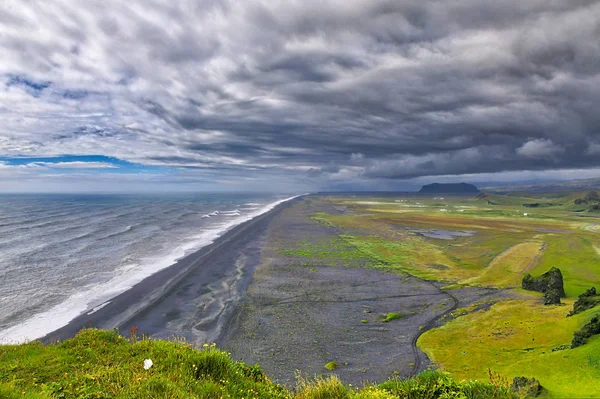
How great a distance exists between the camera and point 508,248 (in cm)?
6694

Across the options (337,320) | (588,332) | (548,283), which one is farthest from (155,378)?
(548,283)

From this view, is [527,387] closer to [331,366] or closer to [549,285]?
[331,366]

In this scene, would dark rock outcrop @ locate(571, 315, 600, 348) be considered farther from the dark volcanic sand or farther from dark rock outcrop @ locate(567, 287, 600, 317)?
dark rock outcrop @ locate(567, 287, 600, 317)

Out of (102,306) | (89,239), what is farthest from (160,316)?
(89,239)

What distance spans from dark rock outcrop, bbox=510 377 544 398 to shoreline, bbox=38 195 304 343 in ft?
70.0

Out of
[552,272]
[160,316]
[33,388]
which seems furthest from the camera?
[552,272]

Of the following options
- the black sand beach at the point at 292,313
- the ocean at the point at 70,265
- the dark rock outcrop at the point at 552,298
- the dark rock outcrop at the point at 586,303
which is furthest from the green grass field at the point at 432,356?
the ocean at the point at 70,265

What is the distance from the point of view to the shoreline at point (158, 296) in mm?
28109

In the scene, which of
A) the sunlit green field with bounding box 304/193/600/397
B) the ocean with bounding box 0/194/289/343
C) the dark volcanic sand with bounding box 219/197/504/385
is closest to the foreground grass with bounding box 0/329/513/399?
the sunlit green field with bounding box 304/193/600/397

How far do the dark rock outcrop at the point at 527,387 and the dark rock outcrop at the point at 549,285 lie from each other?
25.1 metres

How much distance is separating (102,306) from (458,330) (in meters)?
32.3

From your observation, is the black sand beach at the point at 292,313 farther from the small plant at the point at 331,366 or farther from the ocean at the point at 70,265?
the ocean at the point at 70,265

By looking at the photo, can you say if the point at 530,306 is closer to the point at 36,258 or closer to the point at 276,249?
the point at 276,249

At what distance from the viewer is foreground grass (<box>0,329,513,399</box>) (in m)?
8.48
